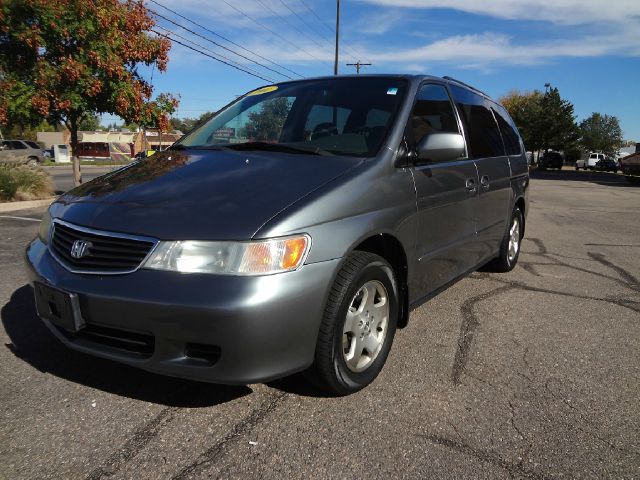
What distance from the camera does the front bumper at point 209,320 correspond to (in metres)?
2.18

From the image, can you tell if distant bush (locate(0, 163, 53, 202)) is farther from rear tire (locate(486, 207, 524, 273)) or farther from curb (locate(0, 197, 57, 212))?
rear tire (locate(486, 207, 524, 273))

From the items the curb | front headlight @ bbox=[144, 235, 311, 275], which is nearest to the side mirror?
front headlight @ bbox=[144, 235, 311, 275]

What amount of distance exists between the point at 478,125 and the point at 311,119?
1.73 metres

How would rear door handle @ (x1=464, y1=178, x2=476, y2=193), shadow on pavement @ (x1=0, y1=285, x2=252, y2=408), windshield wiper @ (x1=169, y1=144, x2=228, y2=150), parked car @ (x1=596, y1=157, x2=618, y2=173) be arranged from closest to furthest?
shadow on pavement @ (x1=0, y1=285, x2=252, y2=408) < windshield wiper @ (x1=169, y1=144, x2=228, y2=150) < rear door handle @ (x1=464, y1=178, x2=476, y2=193) < parked car @ (x1=596, y1=157, x2=618, y2=173)

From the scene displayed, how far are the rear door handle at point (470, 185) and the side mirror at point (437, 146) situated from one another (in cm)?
69

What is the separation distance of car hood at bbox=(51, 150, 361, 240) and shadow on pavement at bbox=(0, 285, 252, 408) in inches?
35.3

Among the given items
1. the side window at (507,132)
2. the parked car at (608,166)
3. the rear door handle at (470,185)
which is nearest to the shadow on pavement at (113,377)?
the rear door handle at (470,185)

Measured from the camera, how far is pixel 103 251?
2422 mm

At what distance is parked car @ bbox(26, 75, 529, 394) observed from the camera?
2236 millimetres

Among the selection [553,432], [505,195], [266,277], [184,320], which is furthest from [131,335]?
[505,195]

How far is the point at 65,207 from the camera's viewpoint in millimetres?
2932

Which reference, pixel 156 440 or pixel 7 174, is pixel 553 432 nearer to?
pixel 156 440

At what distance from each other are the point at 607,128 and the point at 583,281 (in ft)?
386

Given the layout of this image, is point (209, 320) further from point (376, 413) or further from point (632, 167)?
point (632, 167)
